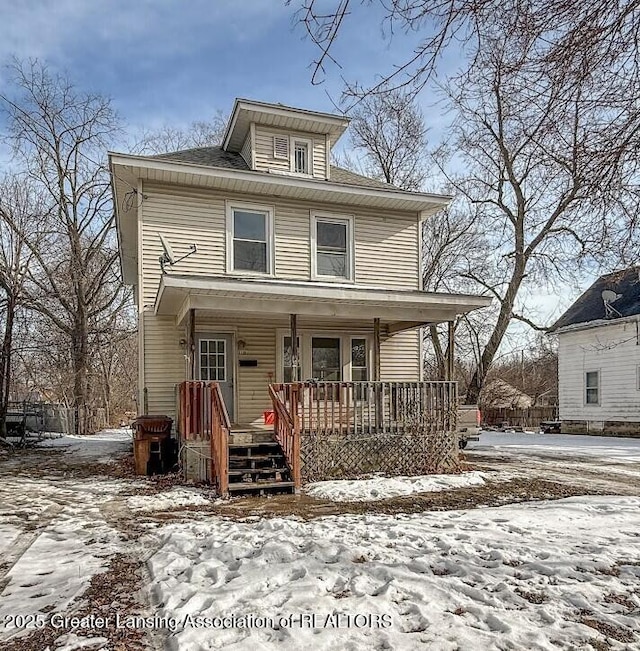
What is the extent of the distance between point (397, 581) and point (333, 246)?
922 cm

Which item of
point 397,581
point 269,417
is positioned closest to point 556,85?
point 397,581

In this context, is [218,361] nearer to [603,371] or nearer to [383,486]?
[383,486]

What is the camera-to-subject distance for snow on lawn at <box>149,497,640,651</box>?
328 centimetres

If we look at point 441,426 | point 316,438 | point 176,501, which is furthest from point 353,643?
point 441,426

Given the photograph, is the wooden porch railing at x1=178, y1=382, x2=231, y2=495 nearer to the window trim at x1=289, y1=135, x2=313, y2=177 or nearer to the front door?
the front door

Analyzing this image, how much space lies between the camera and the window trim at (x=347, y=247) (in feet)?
40.1

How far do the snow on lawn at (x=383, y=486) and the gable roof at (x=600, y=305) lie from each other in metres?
11.1

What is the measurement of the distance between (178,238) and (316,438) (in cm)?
510

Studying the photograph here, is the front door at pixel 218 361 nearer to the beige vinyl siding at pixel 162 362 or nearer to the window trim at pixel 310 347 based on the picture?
the beige vinyl siding at pixel 162 362

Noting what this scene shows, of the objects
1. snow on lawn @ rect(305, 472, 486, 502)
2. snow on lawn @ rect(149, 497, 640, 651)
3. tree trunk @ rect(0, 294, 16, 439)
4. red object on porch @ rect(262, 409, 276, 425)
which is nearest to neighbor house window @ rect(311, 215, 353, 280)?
red object on porch @ rect(262, 409, 276, 425)

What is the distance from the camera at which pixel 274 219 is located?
11953 mm

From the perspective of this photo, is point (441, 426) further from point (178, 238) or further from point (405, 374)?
point (178, 238)

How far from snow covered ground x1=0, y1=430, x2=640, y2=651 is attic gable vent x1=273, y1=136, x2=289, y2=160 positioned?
8.11 m

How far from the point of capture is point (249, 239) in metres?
11.8
